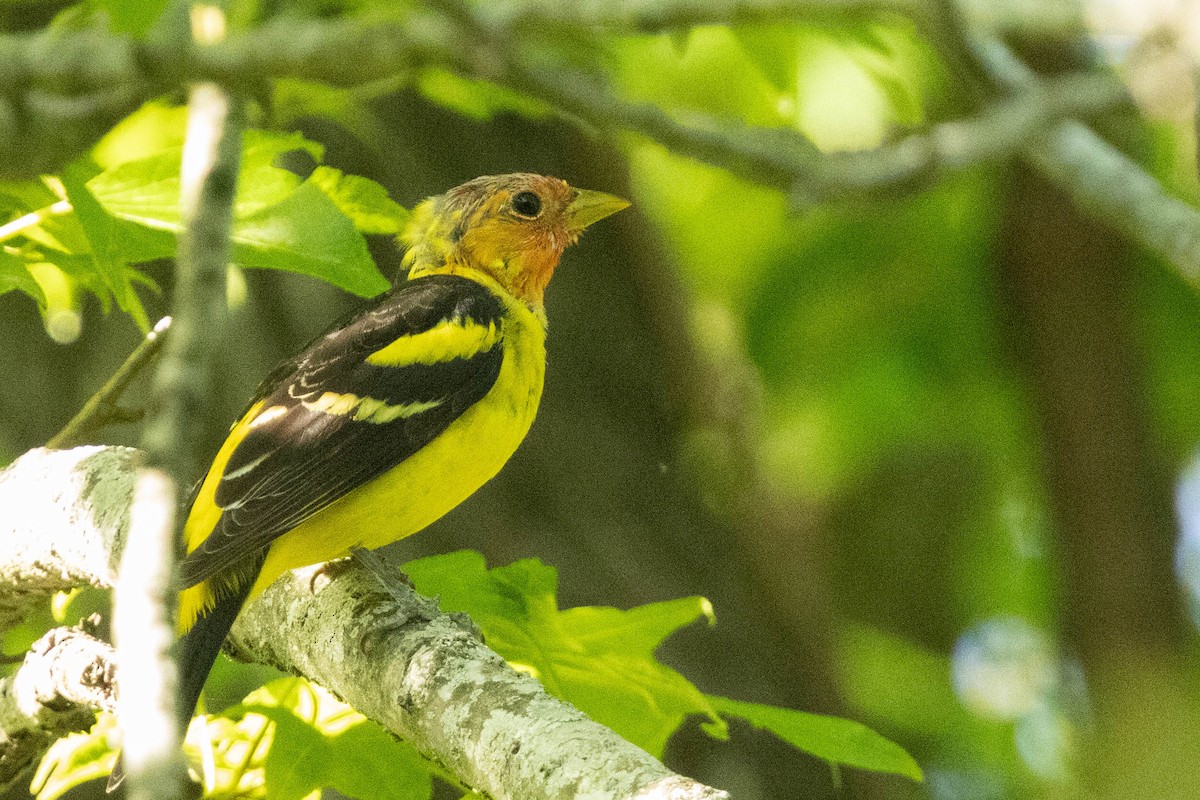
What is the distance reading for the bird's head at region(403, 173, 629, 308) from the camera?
498 centimetres

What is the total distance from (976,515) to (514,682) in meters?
6.21

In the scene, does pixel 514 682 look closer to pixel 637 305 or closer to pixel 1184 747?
pixel 637 305

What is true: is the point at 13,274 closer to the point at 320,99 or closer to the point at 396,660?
the point at 396,660

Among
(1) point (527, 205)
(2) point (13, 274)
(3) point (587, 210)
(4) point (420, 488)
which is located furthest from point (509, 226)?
(2) point (13, 274)

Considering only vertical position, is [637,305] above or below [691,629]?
above

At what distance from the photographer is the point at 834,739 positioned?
2.81 metres

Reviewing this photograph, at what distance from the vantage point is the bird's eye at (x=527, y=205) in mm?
5047

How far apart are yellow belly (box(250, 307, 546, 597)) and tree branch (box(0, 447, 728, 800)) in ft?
0.31

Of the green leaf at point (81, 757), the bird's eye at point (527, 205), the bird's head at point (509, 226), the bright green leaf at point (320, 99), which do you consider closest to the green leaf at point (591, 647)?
the green leaf at point (81, 757)

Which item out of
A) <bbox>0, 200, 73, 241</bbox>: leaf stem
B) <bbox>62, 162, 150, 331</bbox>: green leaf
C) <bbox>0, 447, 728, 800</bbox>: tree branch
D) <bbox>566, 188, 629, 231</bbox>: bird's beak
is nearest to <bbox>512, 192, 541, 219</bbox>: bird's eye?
<bbox>566, 188, 629, 231</bbox>: bird's beak

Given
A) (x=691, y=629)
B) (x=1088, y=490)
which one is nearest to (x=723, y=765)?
(x=691, y=629)

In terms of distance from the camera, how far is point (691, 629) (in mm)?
5750

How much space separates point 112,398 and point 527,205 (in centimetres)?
182

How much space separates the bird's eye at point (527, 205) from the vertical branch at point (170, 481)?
10.6ft
